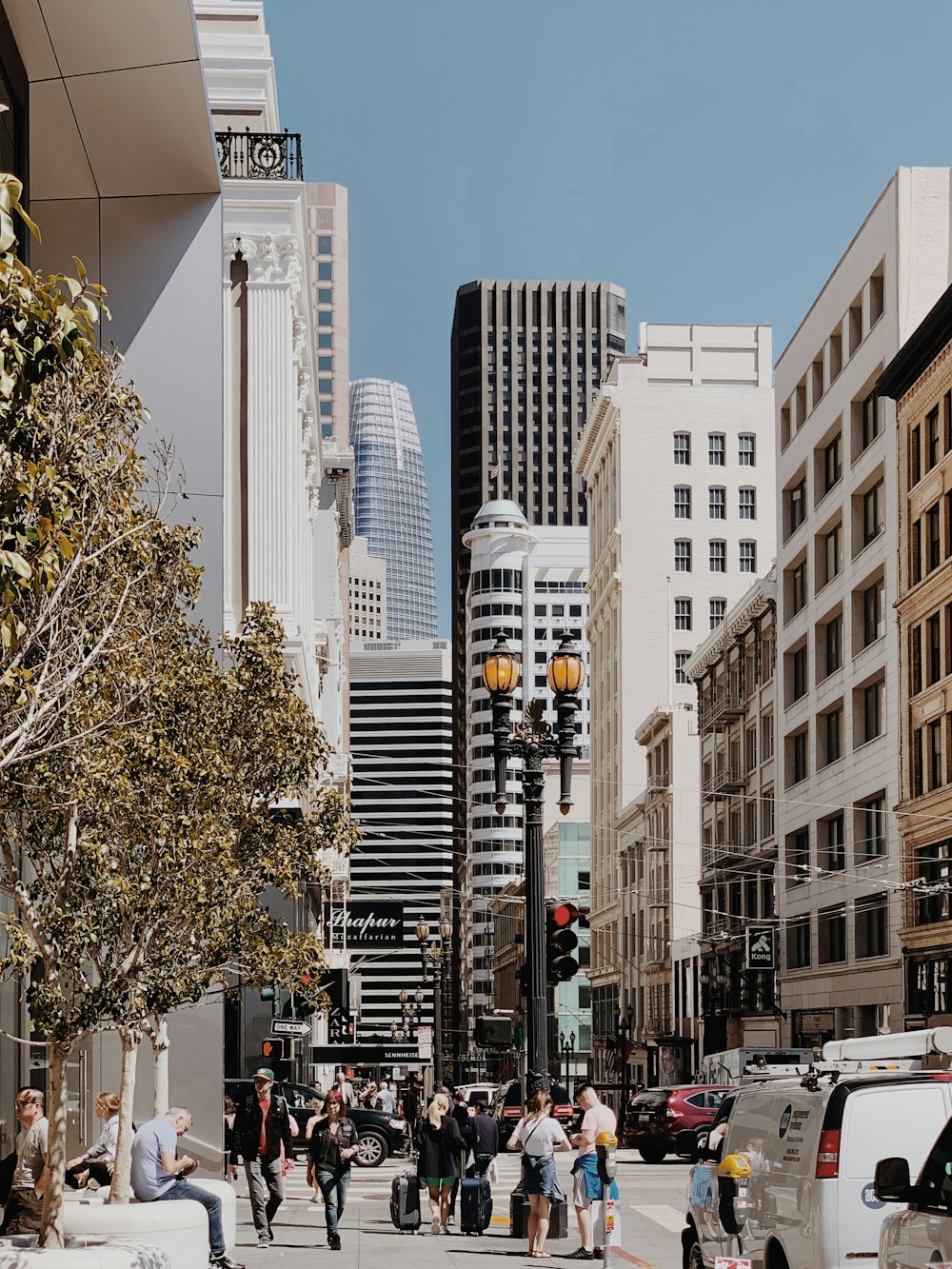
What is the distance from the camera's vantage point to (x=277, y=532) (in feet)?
142

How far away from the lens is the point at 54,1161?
13234 mm

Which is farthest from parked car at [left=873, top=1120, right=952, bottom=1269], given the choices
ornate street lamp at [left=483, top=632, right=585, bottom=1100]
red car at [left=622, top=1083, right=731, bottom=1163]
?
red car at [left=622, top=1083, right=731, bottom=1163]

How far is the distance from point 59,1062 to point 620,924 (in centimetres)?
9733

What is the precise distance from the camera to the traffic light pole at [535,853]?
21625 mm

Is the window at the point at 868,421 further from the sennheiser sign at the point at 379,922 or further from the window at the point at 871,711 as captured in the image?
the sennheiser sign at the point at 379,922

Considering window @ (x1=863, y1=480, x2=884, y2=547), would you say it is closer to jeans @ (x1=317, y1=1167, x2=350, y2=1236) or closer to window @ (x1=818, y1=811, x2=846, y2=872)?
window @ (x1=818, y1=811, x2=846, y2=872)

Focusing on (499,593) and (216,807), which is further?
(499,593)

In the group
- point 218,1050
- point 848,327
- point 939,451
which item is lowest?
point 218,1050

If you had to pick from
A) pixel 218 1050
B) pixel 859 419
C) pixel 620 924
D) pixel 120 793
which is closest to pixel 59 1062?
pixel 120 793

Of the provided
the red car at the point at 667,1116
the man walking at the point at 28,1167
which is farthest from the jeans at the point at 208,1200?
the red car at the point at 667,1116

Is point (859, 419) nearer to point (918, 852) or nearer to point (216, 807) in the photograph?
point (918, 852)

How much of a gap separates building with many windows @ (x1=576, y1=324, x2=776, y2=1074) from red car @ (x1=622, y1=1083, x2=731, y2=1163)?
68.3 meters

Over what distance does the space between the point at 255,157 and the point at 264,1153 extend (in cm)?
2710

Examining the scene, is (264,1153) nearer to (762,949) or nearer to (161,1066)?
(161,1066)
